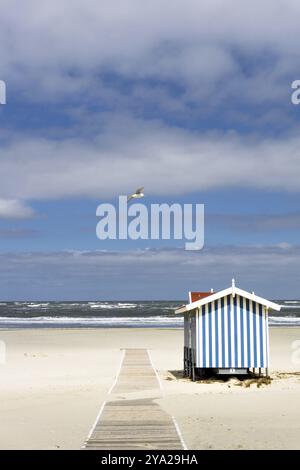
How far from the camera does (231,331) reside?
48.8ft

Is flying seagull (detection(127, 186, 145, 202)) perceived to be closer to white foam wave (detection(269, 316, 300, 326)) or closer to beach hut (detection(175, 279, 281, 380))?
beach hut (detection(175, 279, 281, 380))

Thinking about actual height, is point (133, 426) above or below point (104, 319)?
above

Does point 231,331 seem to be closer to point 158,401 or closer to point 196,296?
point 196,296

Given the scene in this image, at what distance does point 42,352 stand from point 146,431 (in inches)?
650

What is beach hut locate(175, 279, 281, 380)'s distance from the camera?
14867 millimetres

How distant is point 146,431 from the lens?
9.06m

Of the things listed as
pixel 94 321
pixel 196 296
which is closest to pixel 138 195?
pixel 196 296

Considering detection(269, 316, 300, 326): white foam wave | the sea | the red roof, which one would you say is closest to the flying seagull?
the red roof

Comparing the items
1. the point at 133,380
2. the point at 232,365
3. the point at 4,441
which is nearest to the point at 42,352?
the point at 133,380

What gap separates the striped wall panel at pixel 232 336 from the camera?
1488 cm

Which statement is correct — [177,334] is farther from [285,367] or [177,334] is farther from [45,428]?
[45,428]

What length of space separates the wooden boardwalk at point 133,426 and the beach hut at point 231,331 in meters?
1.63

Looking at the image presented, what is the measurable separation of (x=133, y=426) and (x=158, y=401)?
104 inches
